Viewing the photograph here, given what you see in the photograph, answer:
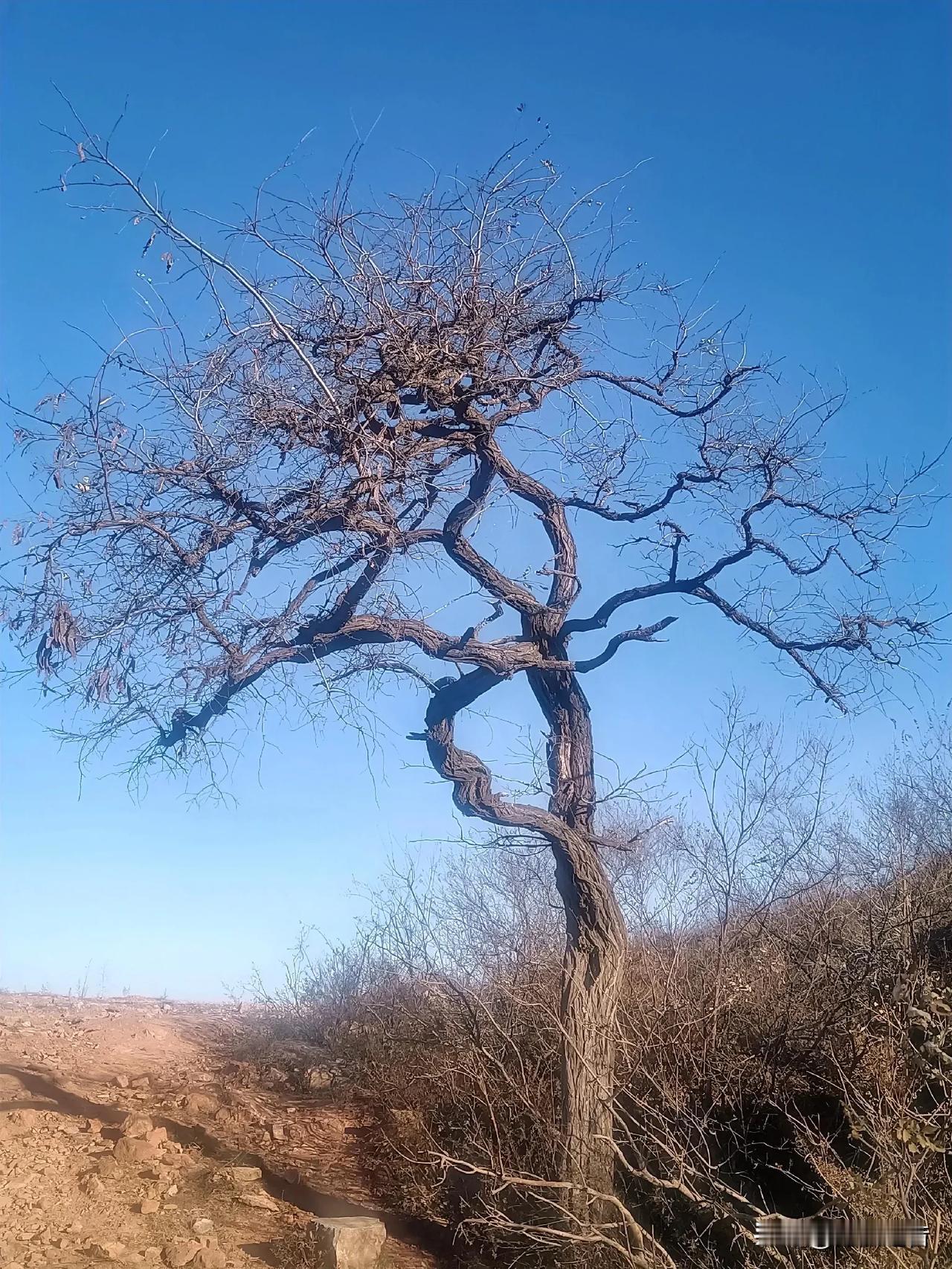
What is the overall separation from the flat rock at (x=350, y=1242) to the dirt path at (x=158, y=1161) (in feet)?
0.61

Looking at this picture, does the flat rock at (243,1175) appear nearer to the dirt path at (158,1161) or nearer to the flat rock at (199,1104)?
the dirt path at (158,1161)

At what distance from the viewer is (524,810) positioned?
641cm

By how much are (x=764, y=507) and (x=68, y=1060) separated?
8.06 m

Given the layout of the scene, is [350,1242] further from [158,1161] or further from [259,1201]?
[158,1161]

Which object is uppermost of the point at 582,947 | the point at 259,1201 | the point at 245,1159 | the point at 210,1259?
the point at 582,947

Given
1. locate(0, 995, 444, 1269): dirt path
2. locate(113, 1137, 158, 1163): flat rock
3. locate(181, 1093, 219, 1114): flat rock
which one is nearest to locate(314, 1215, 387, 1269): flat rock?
locate(0, 995, 444, 1269): dirt path

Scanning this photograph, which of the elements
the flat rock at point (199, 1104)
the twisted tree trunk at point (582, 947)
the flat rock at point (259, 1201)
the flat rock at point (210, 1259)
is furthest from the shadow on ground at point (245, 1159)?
the twisted tree trunk at point (582, 947)

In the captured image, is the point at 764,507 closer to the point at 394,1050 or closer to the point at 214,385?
the point at 214,385

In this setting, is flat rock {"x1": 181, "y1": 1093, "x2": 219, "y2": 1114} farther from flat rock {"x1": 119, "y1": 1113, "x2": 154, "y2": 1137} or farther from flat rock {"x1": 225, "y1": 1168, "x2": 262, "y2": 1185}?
flat rock {"x1": 225, "y1": 1168, "x2": 262, "y2": 1185}

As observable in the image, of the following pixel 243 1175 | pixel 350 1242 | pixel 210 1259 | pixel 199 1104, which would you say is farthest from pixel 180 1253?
pixel 199 1104

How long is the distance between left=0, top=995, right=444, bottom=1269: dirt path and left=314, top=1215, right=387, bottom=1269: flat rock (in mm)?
185

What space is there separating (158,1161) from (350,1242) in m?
1.87

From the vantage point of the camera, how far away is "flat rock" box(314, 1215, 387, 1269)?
18.2ft

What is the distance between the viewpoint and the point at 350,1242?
220 inches
